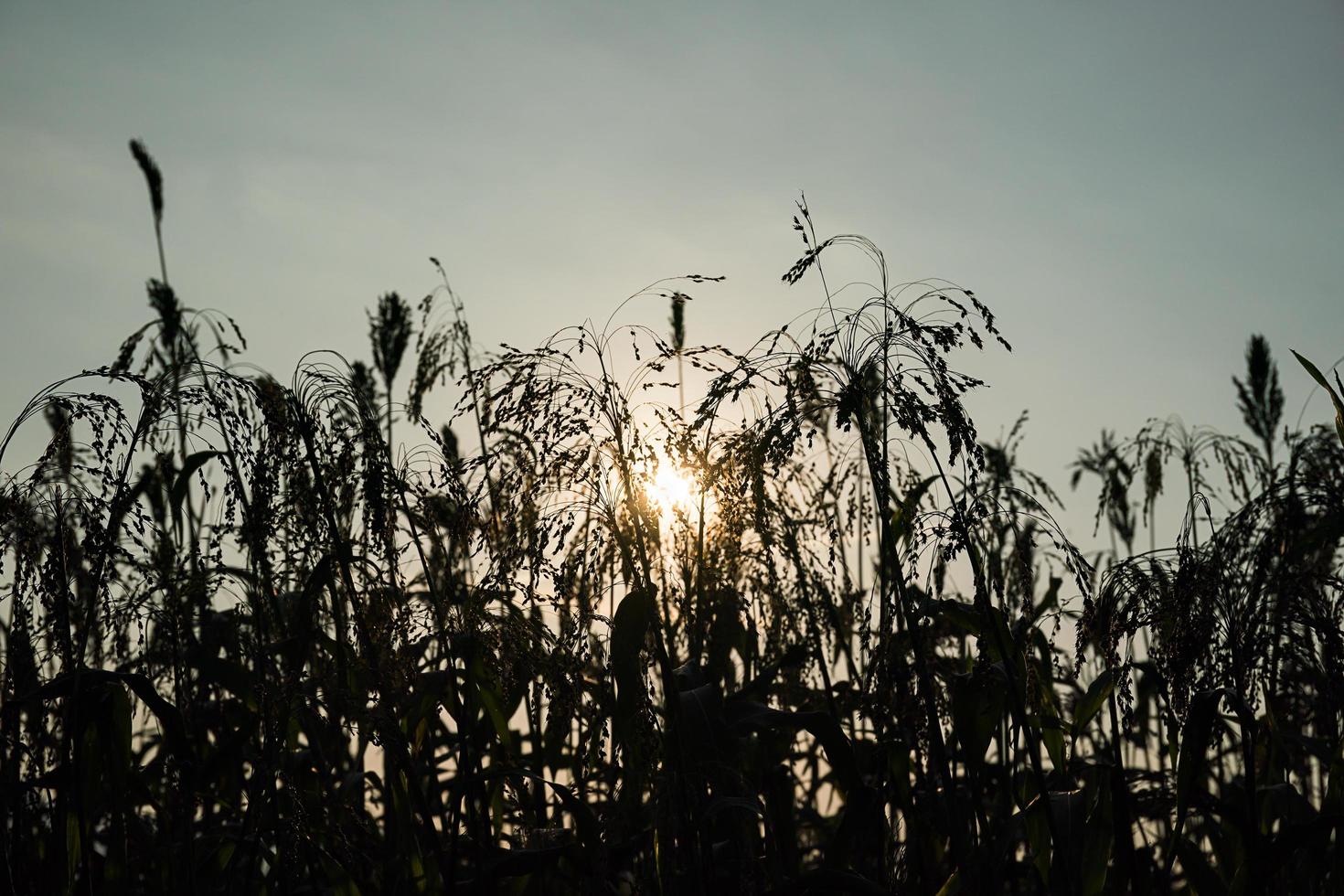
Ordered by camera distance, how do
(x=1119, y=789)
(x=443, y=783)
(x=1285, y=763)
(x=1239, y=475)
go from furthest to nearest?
1. (x=1239, y=475)
2. (x=443, y=783)
3. (x=1285, y=763)
4. (x=1119, y=789)

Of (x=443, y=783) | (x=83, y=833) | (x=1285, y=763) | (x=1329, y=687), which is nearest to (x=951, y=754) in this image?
(x=1285, y=763)

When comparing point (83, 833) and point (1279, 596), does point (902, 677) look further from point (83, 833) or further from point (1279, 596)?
point (83, 833)

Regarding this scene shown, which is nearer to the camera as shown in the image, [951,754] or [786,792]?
[951,754]

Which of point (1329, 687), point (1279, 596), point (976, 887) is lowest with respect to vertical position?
point (976, 887)

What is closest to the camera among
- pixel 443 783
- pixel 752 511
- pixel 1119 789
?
pixel 1119 789

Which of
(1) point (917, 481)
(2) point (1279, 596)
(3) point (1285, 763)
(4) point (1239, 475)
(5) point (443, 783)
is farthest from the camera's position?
(4) point (1239, 475)

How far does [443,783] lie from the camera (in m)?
5.09

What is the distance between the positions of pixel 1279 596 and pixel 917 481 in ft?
5.14

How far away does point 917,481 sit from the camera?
4680mm

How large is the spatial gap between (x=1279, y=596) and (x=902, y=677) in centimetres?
115

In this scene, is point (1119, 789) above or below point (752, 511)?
below

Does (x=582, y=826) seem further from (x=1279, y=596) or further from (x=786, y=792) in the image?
(x=1279, y=596)

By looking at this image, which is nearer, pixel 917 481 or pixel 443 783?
pixel 917 481

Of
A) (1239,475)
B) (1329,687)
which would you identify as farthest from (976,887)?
(1239,475)
